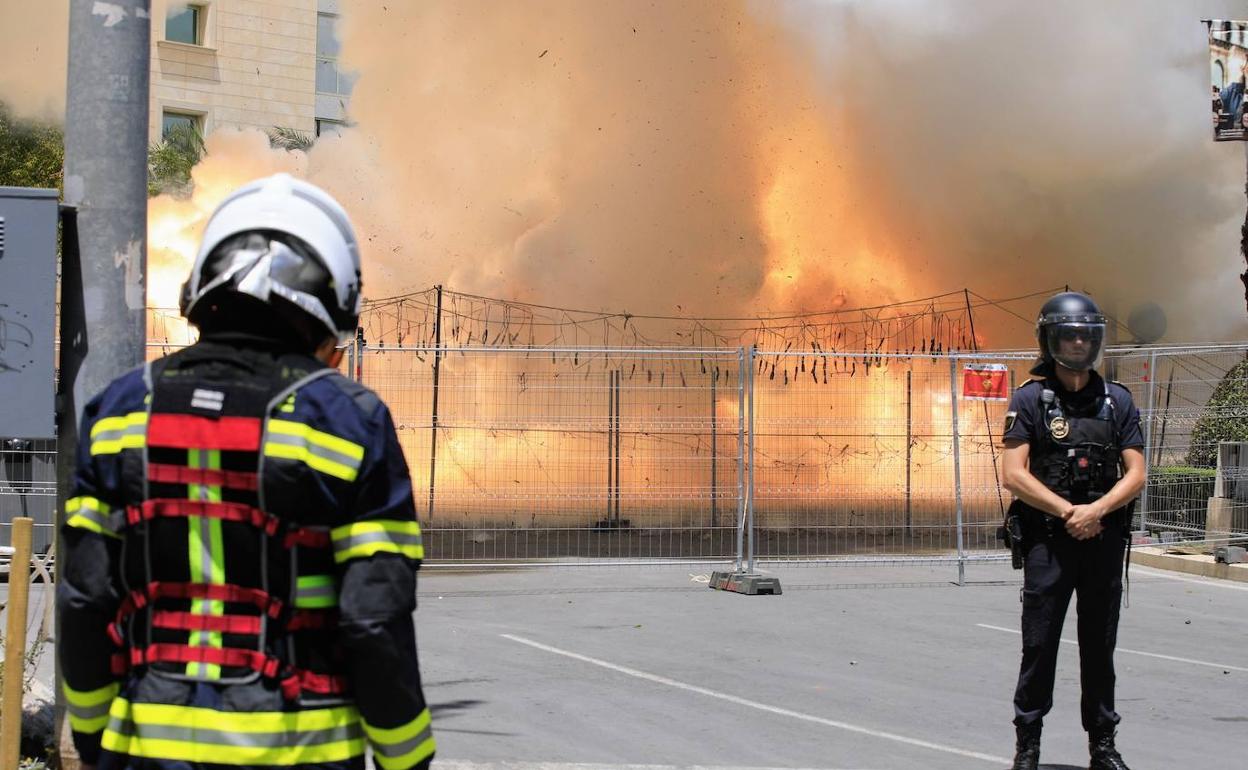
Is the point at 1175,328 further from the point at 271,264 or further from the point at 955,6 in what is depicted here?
the point at 271,264

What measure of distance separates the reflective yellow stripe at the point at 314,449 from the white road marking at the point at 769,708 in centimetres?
477

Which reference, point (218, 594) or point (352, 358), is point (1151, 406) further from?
point (218, 594)

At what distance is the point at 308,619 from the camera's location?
242cm

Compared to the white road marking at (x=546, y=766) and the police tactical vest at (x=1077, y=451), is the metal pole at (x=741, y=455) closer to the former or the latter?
the white road marking at (x=546, y=766)

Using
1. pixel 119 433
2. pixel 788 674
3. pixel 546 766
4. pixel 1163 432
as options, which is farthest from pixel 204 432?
pixel 1163 432

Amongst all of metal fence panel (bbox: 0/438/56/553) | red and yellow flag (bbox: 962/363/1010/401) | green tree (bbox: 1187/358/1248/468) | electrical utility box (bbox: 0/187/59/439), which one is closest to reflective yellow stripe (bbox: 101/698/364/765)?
electrical utility box (bbox: 0/187/59/439)

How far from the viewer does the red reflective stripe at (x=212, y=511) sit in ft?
7.86

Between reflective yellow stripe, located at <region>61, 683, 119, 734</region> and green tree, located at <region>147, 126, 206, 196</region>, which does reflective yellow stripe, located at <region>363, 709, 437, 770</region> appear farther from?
green tree, located at <region>147, 126, 206, 196</region>

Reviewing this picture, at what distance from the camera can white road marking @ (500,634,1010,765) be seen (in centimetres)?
655

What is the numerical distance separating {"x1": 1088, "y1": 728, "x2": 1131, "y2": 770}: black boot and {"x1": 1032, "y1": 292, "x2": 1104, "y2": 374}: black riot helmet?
4.92 feet

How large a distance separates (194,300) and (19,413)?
2.63 metres

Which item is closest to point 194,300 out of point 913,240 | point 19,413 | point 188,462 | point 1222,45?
point 188,462

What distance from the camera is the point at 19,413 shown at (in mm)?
4844

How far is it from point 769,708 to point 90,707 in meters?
5.39
